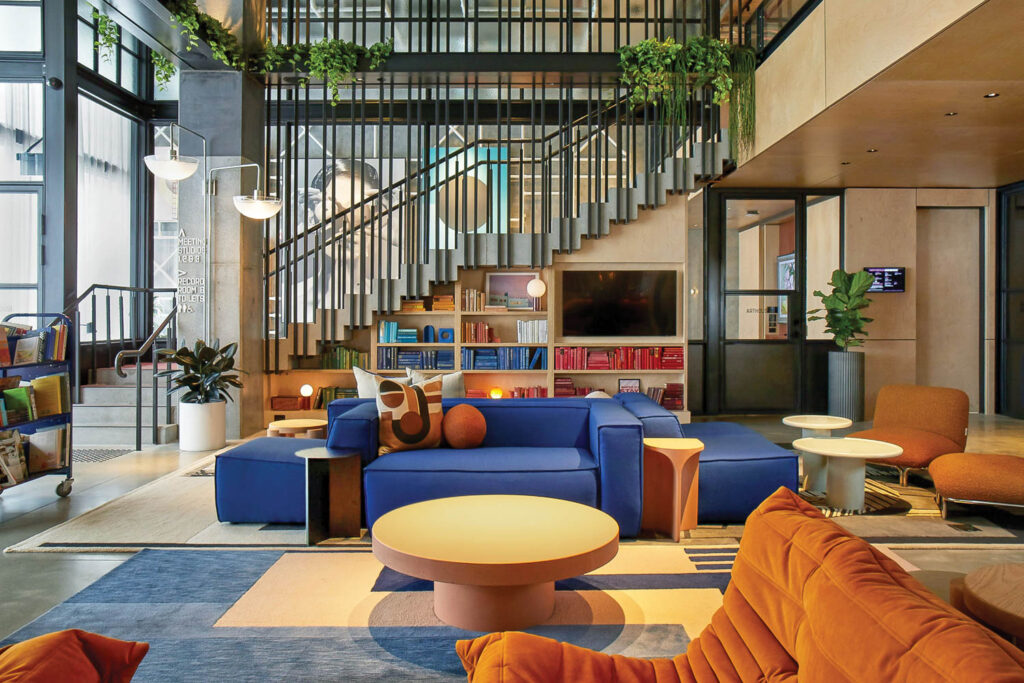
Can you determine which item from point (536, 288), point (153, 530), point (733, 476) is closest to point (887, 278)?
point (536, 288)

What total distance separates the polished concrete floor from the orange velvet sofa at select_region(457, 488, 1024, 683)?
2.22 metres

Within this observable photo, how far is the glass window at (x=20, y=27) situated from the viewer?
8.05m

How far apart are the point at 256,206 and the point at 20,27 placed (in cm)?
451

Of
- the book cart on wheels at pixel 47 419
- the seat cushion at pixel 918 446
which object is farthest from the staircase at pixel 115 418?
the seat cushion at pixel 918 446

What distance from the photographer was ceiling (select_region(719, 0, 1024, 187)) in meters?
4.38

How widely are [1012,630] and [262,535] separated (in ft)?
11.1

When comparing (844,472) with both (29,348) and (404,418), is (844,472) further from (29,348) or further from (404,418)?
(29,348)

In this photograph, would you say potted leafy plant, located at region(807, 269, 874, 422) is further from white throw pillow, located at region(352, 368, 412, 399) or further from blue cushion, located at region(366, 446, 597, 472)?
white throw pillow, located at region(352, 368, 412, 399)

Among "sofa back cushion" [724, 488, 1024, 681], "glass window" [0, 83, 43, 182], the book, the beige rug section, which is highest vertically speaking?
"glass window" [0, 83, 43, 182]

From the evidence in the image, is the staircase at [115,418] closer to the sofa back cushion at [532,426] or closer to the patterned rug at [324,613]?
the patterned rug at [324,613]

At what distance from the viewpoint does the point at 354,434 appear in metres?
3.82

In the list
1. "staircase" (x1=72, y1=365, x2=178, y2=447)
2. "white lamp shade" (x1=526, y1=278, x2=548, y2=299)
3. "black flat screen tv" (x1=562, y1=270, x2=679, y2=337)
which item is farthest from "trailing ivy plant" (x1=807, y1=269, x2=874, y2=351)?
"staircase" (x1=72, y1=365, x2=178, y2=447)

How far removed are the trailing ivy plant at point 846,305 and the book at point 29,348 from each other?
24.5ft

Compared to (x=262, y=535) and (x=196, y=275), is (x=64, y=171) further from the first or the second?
(x=262, y=535)
